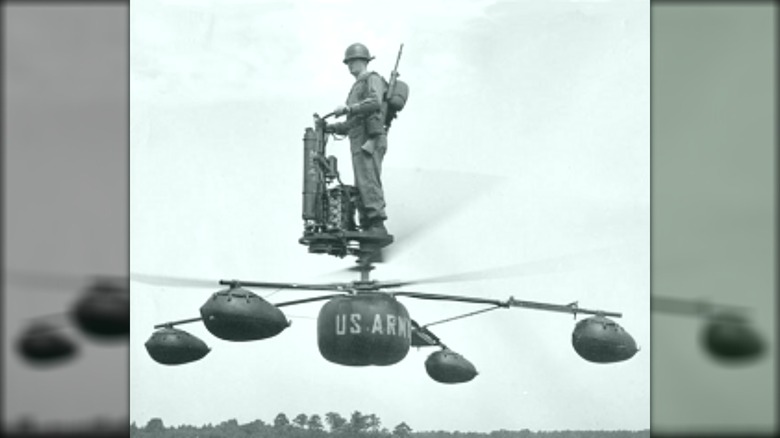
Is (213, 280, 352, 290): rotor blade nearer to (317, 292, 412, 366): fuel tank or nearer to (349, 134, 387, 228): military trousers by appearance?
(317, 292, 412, 366): fuel tank

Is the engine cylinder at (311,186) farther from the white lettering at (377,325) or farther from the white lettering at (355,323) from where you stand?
the white lettering at (377,325)

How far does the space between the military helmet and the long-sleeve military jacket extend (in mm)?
215

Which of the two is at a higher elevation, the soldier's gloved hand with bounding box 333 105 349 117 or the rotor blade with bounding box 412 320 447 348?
the soldier's gloved hand with bounding box 333 105 349 117

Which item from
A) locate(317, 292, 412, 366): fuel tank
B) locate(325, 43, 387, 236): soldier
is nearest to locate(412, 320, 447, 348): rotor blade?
locate(317, 292, 412, 366): fuel tank

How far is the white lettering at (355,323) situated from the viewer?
1555 centimetres

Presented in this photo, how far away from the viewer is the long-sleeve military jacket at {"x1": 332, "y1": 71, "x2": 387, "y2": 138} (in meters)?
16.0

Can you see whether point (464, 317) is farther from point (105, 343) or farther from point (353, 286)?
point (105, 343)

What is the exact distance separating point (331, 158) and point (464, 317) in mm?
3142

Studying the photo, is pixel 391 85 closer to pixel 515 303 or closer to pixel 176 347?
pixel 515 303

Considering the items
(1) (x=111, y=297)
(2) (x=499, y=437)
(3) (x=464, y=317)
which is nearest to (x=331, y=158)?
(3) (x=464, y=317)

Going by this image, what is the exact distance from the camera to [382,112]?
16219mm

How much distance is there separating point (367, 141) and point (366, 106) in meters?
0.51

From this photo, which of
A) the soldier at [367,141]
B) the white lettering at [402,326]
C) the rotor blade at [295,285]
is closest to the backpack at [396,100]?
the soldier at [367,141]

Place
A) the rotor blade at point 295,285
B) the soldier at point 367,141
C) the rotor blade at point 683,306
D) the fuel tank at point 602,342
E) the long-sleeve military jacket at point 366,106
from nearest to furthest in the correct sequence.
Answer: the rotor blade at point 683,306 → the long-sleeve military jacket at point 366,106 → the soldier at point 367,141 → the rotor blade at point 295,285 → the fuel tank at point 602,342
